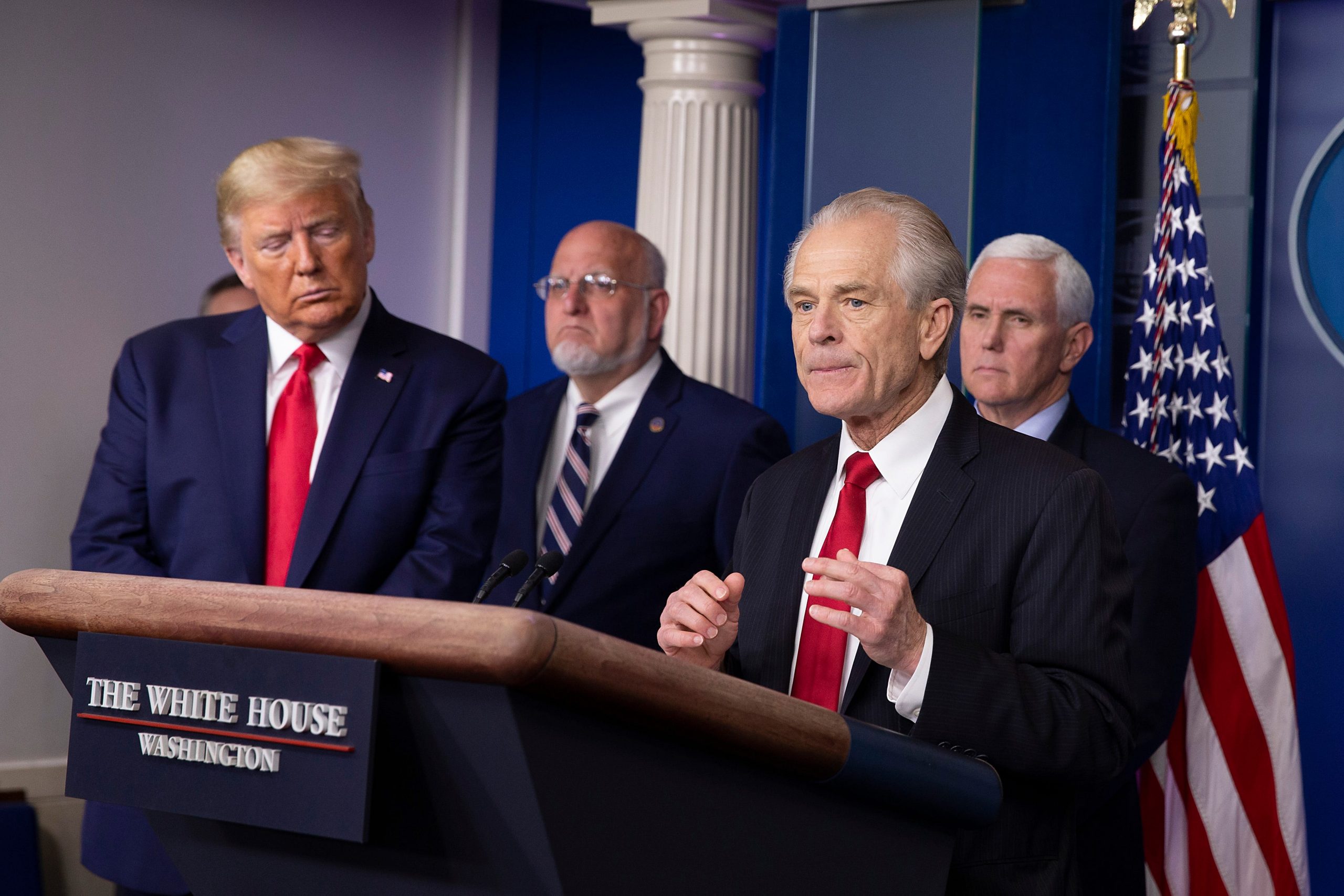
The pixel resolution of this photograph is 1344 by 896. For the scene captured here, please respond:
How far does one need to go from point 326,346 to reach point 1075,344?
5.26 feet

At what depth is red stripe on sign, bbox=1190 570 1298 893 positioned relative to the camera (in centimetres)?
300

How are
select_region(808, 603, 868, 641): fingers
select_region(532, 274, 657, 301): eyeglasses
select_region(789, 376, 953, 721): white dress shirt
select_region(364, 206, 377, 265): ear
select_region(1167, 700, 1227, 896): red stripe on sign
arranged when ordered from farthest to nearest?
select_region(532, 274, 657, 301): eyeglasses → select_region(1167, 700, 1227, 896): red stripe on sign → select_region(364, 206, 377, 265): ear → select_region(789, 376, 953, 721): white dress shirt → select_region(808, 603, 868, 641): fingers

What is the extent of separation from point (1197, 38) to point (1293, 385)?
0.97 m

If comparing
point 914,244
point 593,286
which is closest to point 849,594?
point 914,244

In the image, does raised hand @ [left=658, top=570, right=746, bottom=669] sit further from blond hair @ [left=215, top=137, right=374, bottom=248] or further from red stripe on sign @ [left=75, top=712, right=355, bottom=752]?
blond hair @ [left=215, top=137, right=374, bottom=248]

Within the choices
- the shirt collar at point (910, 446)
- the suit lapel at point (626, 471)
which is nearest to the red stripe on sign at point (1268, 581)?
the suit lapel at point (626, 471)

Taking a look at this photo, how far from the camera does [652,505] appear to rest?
134 inches

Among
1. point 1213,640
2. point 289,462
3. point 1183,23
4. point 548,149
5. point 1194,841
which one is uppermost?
point 548,149

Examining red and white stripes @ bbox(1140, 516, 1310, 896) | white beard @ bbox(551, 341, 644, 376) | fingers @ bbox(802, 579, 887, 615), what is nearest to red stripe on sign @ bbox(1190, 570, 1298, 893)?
red and white stripes @ bbox(1140, 516, 1310, 896)

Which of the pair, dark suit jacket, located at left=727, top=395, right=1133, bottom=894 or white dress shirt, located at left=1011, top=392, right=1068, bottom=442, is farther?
white dress shirt, located at left=1011, top=392, right=1068, bottom=442

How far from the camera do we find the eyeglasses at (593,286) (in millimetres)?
3738

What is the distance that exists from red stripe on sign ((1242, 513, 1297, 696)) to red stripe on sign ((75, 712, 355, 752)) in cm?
255

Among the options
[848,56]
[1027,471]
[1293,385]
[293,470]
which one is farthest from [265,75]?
[1027,471]

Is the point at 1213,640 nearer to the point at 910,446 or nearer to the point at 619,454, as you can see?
the point at 619,454
